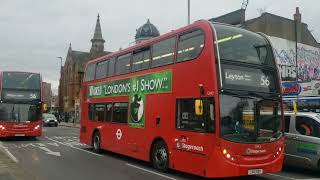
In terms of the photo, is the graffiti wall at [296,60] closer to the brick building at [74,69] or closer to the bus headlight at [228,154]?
the bus headlight at [228,154]

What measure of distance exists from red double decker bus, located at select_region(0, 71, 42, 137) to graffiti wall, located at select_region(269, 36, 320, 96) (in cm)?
2265

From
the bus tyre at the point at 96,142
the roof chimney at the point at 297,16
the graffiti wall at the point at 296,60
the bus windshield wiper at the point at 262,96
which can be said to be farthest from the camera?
the roof chimney at the point at 297,16

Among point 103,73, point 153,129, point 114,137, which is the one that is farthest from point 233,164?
point 103,73

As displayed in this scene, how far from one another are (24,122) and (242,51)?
17102mm

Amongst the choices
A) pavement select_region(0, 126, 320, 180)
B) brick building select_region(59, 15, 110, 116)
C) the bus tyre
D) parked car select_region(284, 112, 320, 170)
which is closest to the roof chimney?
the bus tyre

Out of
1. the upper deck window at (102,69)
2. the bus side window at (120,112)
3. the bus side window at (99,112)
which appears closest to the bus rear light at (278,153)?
the bus side window at (120,112)

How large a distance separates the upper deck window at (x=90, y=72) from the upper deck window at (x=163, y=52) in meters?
5.91

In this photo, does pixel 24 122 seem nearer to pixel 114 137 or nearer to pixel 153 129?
pixel 114 137

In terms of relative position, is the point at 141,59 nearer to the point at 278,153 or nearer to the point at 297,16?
the point at 278,153

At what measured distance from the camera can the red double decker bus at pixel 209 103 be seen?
11.3 m

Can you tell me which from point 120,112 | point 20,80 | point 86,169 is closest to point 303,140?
point 86,169

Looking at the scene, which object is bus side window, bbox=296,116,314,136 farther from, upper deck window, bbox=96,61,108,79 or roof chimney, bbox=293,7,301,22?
roof chimney, bbox=293,7,301,22

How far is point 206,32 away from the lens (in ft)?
39.7

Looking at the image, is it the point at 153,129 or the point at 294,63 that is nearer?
the point at 153,129
